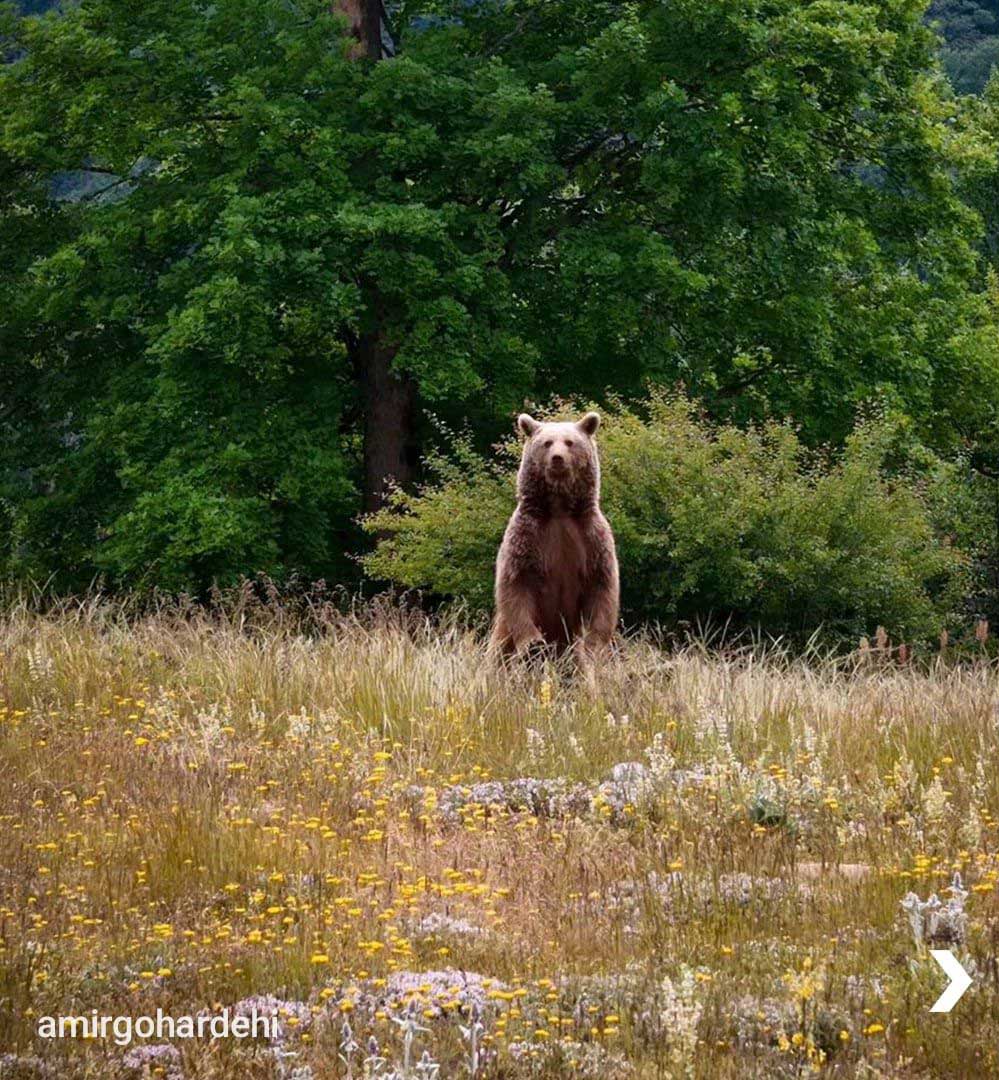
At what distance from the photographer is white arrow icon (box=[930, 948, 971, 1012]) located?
4746mm

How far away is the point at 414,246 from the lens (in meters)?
22.3

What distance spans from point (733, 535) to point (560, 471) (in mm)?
4777

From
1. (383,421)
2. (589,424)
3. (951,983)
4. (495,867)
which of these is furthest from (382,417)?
(951,983)

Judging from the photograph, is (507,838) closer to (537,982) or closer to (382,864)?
(382,864)

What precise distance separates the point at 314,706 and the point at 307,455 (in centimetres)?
1406

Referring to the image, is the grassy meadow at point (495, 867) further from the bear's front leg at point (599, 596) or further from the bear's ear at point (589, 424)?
the bear's ear at point (589, 424)

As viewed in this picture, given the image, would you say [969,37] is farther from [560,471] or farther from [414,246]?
[560,471]

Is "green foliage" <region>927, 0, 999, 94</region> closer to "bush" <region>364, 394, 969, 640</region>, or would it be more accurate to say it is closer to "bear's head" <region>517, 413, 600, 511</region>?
"bush" <region>364, 394, 969, 640</region>

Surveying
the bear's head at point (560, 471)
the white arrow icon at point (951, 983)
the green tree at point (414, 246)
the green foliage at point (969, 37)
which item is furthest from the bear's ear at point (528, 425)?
the green foliage at point (969, 37)

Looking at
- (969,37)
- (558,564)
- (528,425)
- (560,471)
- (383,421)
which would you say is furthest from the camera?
(969,37)

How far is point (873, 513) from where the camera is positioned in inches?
643

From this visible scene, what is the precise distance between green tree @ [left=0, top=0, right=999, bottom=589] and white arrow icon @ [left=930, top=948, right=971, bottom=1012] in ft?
54.9

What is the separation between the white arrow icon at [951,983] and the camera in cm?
475

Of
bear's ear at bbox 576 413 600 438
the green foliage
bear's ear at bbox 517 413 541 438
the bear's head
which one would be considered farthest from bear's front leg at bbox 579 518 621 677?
the green foliage
